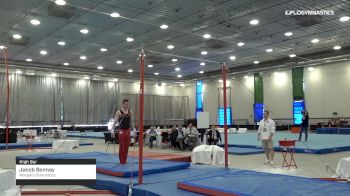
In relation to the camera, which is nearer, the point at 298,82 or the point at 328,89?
the point at 328,89

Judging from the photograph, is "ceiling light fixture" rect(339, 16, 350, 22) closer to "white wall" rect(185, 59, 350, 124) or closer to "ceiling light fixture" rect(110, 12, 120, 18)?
"white wall" rect(185, 59, 350, 124)

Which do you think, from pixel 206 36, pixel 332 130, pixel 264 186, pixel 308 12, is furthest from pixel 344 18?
pixel 264 186

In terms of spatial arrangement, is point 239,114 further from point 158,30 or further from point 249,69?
point 158,30

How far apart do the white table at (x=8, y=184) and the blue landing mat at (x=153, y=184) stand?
1466 mm

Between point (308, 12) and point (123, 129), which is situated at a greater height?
point (308, 12)

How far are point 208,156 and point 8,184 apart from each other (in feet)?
15.8

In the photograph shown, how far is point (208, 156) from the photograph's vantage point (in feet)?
27.2

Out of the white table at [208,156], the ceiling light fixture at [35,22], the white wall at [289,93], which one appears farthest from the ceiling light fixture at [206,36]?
the white table at [208,156]

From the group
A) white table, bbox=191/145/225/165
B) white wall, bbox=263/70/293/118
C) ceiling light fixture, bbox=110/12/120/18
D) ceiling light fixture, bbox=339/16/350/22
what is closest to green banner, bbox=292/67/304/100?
white wall, bbox=263/70/293/118

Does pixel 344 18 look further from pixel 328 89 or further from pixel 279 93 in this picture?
pixel 279 93

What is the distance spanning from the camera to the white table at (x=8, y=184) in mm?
4409

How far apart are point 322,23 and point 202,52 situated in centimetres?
753

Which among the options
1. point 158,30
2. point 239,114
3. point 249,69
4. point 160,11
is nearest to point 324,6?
point 160,11

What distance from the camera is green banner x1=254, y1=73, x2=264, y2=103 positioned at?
84.9ft
